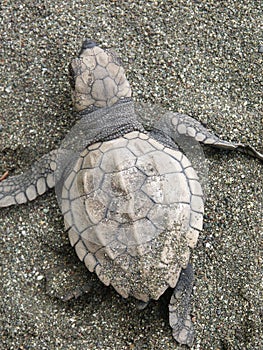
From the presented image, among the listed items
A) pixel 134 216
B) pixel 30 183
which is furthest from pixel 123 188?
pixel 30 183

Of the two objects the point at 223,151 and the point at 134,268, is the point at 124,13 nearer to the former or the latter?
the point at 223,151

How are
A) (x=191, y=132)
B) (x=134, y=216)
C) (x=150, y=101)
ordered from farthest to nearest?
1. (x=150, y=101)
2. (x=191, y=132)
3. (x=134, y=216)

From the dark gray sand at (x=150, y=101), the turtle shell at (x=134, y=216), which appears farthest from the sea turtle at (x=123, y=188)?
the dark gray sand at (x=150, y=101)

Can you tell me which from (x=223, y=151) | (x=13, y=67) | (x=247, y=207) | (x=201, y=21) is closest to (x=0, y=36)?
(x=13, y=67)

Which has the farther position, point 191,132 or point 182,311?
point 191,132

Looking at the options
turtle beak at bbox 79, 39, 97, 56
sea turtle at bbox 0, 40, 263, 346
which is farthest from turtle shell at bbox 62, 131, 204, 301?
turtle beak at bbox 79, 39, 97, 56

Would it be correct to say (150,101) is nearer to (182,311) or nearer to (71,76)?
(71,76)
